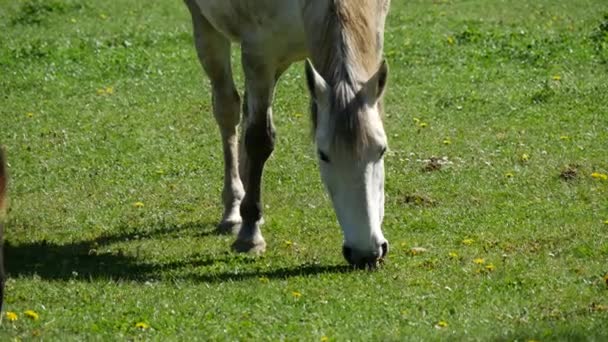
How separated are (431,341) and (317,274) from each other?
63.0 inches

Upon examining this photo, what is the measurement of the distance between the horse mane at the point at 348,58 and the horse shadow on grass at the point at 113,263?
972 millimetres

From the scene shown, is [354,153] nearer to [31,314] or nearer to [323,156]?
[323,156]

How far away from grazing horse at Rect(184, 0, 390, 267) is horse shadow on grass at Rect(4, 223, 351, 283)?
0.45 meters

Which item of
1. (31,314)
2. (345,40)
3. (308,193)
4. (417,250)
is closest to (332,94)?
(345,40)

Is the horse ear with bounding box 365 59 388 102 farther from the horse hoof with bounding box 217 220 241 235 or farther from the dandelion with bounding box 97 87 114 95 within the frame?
the dandelion with bounding box 97 87 114 95

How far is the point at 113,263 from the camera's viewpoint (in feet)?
28.6

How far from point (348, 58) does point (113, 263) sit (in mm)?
2216

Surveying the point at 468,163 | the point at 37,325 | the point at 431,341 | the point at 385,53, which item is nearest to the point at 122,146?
the point at 468,163

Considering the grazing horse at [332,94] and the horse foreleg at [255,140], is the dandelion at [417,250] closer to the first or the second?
the grazing horse at [332,94]

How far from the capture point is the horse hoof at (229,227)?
9618 millimetres

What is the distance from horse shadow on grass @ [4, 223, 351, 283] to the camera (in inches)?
318

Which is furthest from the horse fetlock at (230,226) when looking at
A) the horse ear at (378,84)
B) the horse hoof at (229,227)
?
the horse ear at (378,84)

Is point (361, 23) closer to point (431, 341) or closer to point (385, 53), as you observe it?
point (431, 341)

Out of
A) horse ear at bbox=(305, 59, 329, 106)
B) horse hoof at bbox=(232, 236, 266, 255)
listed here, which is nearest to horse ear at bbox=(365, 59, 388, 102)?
horse ear at bbox=(305, 59, 329, 106)
